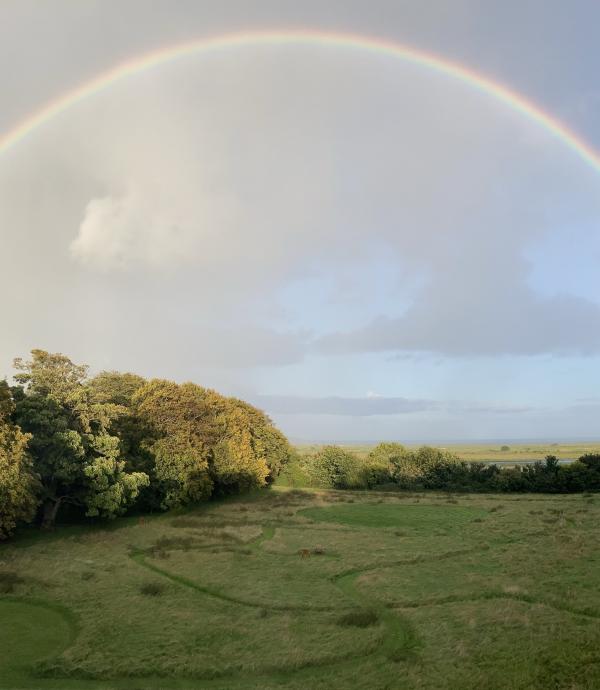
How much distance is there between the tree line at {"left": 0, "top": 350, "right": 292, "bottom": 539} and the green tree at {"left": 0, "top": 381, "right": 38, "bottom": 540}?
6cm

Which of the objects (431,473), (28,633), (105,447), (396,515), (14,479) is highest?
(105,447)

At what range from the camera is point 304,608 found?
20.9m

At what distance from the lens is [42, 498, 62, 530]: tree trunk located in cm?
3928

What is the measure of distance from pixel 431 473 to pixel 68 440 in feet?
193

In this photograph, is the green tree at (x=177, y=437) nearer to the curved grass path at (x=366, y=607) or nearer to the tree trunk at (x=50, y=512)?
the tree trunk at (x=50, y=512)

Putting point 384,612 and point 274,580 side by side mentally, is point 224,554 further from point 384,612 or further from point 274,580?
point 384,612

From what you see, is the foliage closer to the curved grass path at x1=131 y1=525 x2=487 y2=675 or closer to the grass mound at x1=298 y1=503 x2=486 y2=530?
the grass mound at x1=298 y1=503 x2=486 y2=530

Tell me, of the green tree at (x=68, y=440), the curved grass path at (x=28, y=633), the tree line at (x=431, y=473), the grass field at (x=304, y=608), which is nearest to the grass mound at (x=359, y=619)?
the grass field at (x=304, y=608)

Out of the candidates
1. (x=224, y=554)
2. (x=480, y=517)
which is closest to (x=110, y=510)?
(x=224, y=554)

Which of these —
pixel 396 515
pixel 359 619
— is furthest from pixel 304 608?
pixel 396 515

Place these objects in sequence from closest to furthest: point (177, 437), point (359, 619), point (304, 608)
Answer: point (359, 619), point (304, 608), point (177, 437)

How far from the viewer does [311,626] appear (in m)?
18.7

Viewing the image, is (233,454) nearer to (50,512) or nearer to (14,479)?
(50,512)

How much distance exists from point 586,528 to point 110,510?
34.9 metres
